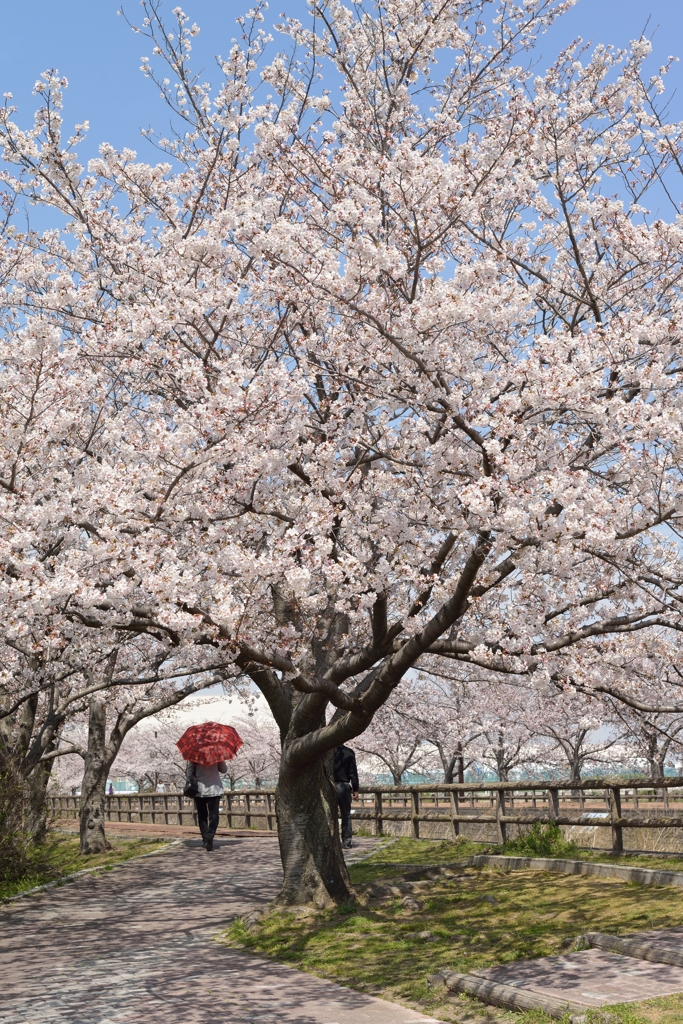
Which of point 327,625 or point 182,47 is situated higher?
point 182,47

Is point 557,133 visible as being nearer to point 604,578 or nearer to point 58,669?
point 604,578

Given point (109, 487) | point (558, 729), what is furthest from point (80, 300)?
point (558, 729)

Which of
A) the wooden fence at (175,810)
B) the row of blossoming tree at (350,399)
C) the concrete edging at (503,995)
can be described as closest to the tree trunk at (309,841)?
the row of blossoming tree at (350,399)

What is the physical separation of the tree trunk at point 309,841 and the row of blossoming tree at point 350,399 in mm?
34

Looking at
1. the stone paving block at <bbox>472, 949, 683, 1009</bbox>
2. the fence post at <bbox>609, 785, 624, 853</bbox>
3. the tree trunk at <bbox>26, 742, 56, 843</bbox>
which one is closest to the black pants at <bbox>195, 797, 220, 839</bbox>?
the tree trunk at <bbox>26, 742, 56, 843</bbox>

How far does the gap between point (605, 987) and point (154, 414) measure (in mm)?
9136

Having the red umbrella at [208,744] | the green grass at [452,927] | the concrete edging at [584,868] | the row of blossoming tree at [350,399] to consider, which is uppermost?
the row of blossoming tree at [350,399]

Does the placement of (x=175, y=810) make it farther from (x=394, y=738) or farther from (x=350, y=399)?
(x=350, y=399)

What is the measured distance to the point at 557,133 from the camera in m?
10.9

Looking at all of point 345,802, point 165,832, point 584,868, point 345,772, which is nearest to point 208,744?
point 345,802

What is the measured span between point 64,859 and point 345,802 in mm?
6943

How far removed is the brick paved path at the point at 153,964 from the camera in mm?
7680

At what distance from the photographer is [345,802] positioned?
16500mm

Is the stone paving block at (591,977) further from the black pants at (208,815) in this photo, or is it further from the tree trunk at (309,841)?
the black pants at (208,815)
